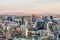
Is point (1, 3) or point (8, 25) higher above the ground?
point (1, 3)

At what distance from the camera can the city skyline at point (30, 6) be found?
4.09 feet

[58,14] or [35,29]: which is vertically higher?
[58,14]

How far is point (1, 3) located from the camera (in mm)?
1236

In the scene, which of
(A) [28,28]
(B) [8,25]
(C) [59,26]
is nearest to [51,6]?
(C) [59,26]

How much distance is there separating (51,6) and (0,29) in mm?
648

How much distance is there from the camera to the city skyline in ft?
4.09

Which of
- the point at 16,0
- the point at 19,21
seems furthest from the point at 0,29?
the point at 16,0

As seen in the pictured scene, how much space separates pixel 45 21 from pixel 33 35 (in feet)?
0.70

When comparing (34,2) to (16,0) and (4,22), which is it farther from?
(4,22)

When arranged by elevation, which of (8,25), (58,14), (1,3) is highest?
(1,3)

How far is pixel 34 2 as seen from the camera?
1254 millimetres

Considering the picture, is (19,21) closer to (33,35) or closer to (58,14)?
(33,35)

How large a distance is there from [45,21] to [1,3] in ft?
1.80

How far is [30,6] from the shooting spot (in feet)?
4.12
